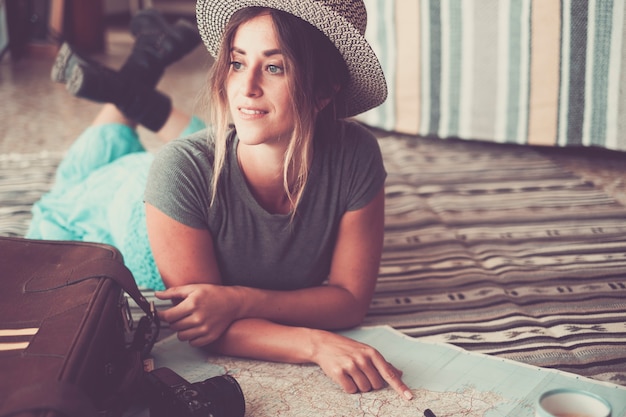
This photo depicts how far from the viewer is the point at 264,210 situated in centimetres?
131

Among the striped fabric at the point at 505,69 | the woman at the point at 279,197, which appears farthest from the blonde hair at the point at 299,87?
the striped fabric at the point at 505,69

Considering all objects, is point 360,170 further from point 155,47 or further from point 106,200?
point 155,47

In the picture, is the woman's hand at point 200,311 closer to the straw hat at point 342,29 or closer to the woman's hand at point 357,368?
the woman's hand at point 357,368

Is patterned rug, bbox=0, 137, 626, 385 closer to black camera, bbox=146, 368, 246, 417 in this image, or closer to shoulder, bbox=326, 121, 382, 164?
shoulder, bbox=326, 121, 382, 164

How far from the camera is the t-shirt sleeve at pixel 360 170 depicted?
1.34 metres

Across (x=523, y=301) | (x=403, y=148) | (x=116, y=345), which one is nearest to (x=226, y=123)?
(x=116, y=345)

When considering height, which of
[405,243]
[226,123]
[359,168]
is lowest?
[405,243]

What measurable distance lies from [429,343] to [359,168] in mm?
351

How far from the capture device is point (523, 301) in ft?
5.06

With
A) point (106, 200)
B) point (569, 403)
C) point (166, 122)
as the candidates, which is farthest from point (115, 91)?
point (569, 403)

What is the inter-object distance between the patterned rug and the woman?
8.1 inches

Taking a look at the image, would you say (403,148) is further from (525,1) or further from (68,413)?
(68,413)

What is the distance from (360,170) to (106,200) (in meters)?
0.66

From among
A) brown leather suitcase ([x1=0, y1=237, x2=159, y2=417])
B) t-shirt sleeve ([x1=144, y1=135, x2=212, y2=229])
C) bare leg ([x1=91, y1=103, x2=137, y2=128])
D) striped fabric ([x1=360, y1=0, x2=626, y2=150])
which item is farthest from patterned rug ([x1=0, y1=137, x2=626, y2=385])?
brown leather suitcase ([x1=0, y1=237, x2=159, y2=417])
